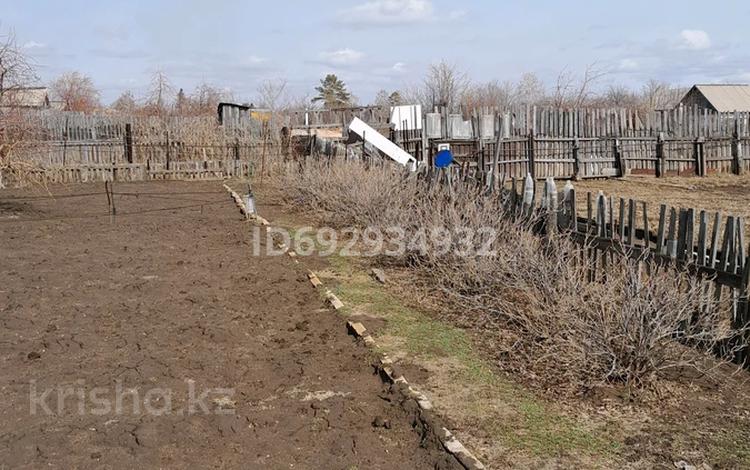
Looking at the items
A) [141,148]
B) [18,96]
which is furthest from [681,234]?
[141,148]

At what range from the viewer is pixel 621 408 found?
4613 mm

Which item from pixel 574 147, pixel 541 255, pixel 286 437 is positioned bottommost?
pixel 286 437

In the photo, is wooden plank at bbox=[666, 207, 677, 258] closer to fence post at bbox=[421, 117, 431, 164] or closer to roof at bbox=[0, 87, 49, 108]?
fence post at bbox=[421, 117, 431, 164]

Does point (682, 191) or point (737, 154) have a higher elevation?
point (737, 154)

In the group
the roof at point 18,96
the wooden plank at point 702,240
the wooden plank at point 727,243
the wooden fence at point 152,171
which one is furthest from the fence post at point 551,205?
the wooden fence at point 152,171

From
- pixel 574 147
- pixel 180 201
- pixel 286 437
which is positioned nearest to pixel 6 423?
pixel 286 437

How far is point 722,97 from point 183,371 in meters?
41.1

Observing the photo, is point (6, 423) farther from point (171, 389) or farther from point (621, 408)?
point (621, 408)

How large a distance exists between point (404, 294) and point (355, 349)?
1.93 meters

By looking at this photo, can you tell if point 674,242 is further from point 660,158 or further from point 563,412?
point 660,158

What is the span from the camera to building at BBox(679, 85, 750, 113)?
38.7 meters

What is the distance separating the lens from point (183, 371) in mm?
5414

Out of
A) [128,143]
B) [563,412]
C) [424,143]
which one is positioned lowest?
[563,412]

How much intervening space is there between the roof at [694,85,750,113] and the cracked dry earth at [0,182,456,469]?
3602 centimetres
